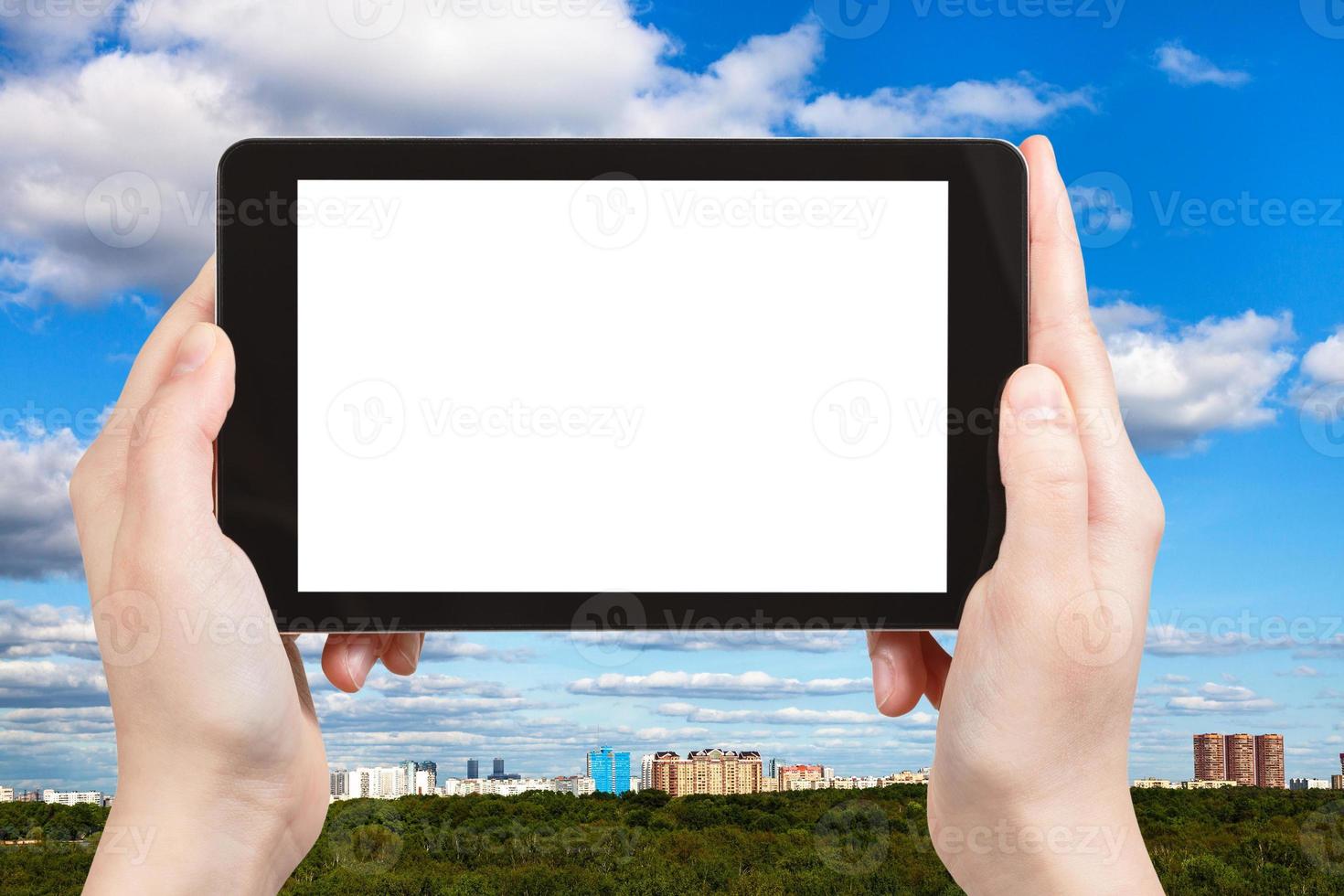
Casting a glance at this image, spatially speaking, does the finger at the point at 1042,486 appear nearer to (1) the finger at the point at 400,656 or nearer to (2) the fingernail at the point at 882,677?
(2) the fingernail at the point at 882,677

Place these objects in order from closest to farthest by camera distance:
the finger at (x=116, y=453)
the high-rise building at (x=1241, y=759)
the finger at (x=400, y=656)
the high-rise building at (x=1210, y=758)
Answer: the finger at (x=116, y=453)
the finger at (x=400, y=656)
the high-rise building at (x=1241, y=759)
the high-rise building at (x=1210, y=758)

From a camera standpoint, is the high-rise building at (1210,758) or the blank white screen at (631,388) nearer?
the blank white screen at (631,388)

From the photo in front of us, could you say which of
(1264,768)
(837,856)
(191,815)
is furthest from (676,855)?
(191,815)

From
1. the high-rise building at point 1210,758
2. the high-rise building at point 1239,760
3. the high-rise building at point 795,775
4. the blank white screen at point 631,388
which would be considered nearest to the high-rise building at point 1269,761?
the high-rise building at point 1239,760

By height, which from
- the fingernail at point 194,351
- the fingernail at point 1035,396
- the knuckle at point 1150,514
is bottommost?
the knuckle at point 1150,514

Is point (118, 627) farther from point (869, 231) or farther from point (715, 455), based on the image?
point (869, 231)

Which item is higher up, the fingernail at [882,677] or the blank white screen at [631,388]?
the blank white screen at [631,388]

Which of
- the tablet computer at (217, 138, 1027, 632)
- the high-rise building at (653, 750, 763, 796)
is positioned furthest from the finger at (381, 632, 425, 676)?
the high-rise building at (653, 750, 763, 796)

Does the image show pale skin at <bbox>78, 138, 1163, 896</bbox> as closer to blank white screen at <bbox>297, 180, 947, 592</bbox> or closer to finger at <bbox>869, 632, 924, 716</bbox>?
blank white screen at <bbox>297, 180, 947, 592</bbox>
